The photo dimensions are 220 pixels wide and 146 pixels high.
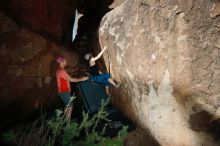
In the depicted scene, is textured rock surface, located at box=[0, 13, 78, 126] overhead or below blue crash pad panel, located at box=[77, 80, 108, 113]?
overhead

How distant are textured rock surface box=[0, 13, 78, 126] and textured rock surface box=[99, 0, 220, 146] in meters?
1.38

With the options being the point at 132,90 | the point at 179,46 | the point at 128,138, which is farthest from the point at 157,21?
the point at 128,138

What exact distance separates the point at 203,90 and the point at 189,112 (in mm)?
277

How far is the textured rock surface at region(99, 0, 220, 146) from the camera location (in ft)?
7.62

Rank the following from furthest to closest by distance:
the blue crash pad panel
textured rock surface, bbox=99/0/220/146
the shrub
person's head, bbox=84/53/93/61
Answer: person's head, bbox=84/53/93/61 < the blue crash pad panel < the shrub < textured rock surface, bbox=99/0/220/146

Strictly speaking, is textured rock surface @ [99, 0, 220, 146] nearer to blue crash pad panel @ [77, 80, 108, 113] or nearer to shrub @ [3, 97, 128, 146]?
shrub @ [3, 97, 128, 146]

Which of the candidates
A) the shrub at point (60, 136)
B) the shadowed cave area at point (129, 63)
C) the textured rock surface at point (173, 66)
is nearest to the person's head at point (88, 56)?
the shadowed cave area at point (129, 63)

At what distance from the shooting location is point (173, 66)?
264cm

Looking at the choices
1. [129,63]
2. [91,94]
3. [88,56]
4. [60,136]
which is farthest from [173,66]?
[88,56]

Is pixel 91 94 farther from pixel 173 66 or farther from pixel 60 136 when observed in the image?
pixel 173 66

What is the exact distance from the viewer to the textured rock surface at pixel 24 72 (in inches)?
157

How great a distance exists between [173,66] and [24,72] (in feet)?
7.96

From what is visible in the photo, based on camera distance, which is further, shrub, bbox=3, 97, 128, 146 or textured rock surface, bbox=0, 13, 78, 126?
textured rock surface, bbox=0, 13, 78, 126

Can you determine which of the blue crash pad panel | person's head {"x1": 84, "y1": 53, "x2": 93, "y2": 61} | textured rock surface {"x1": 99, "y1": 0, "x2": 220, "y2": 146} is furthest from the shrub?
person's head {"x1": 84, "y1": 53, "x2": 93, "y2": 61}
